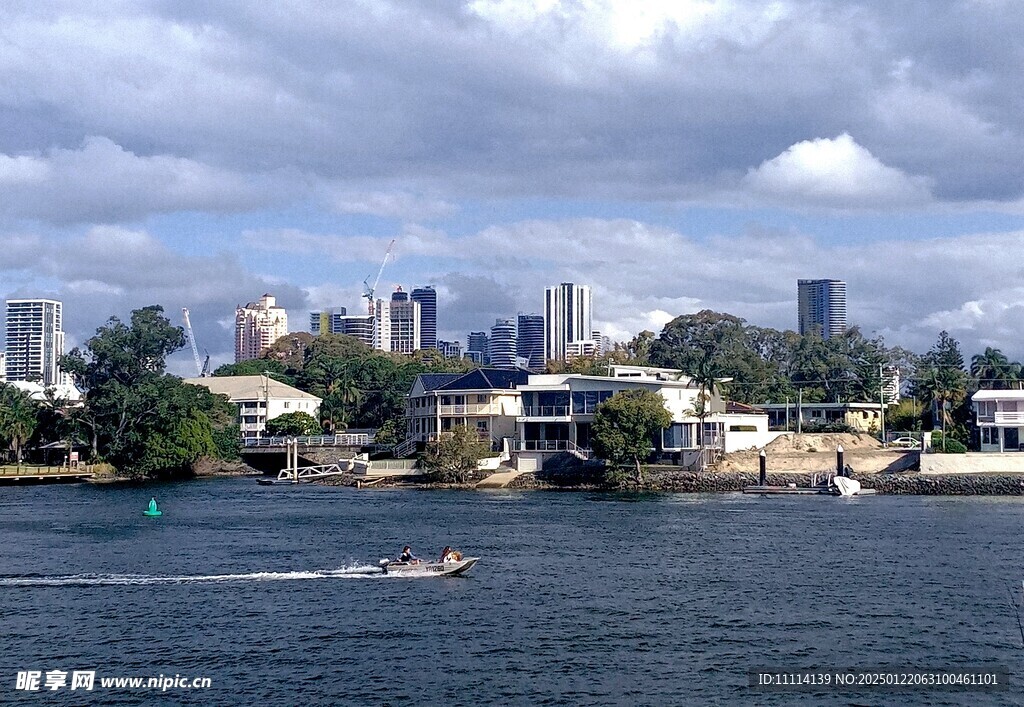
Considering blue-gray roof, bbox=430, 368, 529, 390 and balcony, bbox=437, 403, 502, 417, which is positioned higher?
blue-gray roof, bbox=430, 368, 529, 390

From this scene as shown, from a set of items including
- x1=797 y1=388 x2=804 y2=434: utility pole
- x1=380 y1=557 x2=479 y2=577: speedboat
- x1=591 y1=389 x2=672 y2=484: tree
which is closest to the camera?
x1=380 y1=557 x2=479 y2=577: speedboat

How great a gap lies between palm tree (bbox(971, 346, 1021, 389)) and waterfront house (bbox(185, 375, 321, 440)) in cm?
8115

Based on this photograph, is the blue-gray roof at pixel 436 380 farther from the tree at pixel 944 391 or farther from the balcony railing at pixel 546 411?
the tree at pixel 944 391

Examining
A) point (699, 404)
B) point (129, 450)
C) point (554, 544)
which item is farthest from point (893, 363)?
point (554, 544)

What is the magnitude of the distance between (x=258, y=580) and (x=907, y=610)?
2739 cm

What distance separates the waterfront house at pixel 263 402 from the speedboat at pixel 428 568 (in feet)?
317

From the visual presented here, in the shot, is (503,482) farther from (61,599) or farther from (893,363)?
(893,363)

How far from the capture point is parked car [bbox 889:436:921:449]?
347 feet

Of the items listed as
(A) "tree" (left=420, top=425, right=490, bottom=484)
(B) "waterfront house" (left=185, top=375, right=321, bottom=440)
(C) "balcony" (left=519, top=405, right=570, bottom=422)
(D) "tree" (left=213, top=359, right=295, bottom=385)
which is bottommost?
(A) "tree" (left=420, top=425, right=490, bottom=484)

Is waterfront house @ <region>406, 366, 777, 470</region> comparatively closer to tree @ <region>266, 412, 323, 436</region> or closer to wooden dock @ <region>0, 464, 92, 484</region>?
tree @ <region>266, 412, 323, 436</region>

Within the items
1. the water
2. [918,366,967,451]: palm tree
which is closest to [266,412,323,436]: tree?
the water

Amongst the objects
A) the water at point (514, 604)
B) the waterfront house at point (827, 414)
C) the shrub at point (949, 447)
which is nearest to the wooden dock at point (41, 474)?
→ the water at point (514, 604)

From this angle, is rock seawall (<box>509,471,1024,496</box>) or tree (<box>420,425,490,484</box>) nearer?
rock seawall (<box>509,471,1024,496</box>)

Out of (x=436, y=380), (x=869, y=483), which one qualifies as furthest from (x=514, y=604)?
(x=436, y=380)
